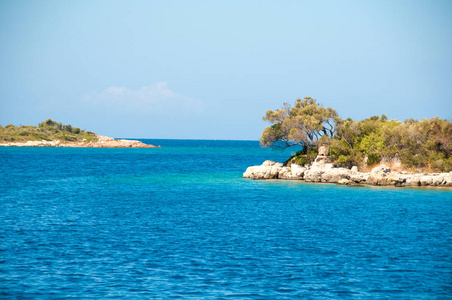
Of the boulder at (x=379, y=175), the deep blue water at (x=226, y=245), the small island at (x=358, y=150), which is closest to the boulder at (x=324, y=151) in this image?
the small island at (x=358, y=150)

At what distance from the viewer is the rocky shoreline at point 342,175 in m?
54.0

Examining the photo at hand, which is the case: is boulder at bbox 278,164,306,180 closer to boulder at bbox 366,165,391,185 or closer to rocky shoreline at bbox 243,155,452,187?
rocky shoreline at bbox 243,155,452,187

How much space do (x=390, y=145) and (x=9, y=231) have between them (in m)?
49.6

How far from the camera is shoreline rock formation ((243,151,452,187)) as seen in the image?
54031 mm

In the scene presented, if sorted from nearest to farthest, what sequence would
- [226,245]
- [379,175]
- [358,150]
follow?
[226,245] < [379,175] < [358,150]

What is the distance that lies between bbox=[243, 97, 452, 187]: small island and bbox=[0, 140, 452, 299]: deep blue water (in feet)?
33.1

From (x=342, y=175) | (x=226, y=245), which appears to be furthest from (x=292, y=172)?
(x=226, y=245)

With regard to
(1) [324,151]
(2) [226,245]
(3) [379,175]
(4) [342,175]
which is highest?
(1) [324,151]

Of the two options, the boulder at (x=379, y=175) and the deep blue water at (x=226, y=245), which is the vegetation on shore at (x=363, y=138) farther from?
the deep blue water at (x=226, y=245)

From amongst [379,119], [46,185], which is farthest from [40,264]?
[379,119]

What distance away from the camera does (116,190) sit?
52312 millimetres

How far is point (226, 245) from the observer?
84.0 ft

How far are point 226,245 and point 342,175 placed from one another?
36.8 m

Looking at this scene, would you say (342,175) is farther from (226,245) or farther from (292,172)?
(226,245)
